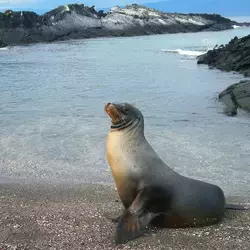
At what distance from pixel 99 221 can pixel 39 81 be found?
664 inches

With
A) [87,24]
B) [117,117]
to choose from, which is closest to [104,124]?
[117,117]

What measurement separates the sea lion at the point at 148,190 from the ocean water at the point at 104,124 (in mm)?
1792

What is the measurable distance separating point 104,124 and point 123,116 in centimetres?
645

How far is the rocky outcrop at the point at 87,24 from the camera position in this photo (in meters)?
55.8

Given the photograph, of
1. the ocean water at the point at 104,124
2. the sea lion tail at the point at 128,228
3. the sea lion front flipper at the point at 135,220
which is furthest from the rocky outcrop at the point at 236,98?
the sea lion tail at the point at 128,228

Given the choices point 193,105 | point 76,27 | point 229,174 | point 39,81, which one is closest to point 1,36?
point 76,27

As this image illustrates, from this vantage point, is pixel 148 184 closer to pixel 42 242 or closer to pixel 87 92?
pixel 42 242

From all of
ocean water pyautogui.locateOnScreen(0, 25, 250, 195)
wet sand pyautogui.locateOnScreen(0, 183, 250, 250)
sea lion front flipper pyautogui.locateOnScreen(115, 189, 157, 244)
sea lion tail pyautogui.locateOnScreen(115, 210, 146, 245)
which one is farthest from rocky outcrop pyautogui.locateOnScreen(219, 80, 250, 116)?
sea lion tail pyautogui.locateOnScreen(115, 210, 146, 245)

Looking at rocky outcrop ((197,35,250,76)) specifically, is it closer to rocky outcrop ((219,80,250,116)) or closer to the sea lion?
rocky outcrop ((219,80,250,116))

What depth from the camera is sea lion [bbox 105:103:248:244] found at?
4.52 metres

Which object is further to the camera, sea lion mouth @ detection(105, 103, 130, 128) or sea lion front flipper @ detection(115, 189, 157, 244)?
sea lion mouth @ detection(105, 103, 130, 128)

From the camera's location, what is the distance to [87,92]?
17453 mm

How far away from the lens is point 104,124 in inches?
448

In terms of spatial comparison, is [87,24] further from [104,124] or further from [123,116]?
[123,116]
